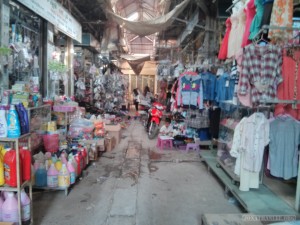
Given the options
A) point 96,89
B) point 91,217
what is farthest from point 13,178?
point 96,89

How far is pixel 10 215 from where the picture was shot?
92.9 inches

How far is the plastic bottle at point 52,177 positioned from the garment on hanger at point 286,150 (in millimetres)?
2689

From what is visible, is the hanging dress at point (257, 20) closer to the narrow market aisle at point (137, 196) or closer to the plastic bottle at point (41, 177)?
the narrow market aisle at point (137, 196)

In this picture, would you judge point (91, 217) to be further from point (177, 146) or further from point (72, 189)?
point (177, 146)

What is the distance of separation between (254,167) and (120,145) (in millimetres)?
3811

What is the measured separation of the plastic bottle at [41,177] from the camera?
3352mm

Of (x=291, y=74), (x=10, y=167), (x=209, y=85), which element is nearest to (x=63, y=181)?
(x=10, y=167)

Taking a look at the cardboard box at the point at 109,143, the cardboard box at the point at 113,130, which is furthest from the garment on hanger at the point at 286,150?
the cardboard box at the point at 113,130

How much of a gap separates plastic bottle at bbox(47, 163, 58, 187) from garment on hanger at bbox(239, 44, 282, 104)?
8.63 feet

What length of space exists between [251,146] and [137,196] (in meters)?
1.62

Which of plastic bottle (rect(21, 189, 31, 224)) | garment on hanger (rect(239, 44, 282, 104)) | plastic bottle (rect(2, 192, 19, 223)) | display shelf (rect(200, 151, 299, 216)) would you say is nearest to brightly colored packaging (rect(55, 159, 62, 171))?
plastic bottle (rect(21, 189, 31, 224))

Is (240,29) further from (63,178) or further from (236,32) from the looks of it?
(63,178)

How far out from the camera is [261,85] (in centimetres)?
281

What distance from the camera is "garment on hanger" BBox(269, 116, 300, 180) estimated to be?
2.88 metres
